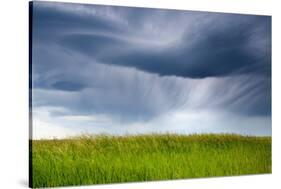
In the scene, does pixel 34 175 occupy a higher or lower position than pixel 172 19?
lower

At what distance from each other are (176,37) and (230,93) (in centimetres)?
111

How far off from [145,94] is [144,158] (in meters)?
0.82

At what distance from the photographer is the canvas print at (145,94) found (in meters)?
8.79

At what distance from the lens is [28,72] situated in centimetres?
882

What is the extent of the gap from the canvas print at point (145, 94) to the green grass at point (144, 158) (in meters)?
0.01

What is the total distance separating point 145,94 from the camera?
9312 millimetres

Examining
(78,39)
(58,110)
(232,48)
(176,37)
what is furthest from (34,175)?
(232,48)

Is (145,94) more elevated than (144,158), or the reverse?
(145,94)

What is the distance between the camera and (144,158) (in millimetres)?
9352

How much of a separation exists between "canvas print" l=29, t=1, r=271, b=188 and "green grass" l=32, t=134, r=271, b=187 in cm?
1

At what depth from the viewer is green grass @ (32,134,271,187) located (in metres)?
8.81

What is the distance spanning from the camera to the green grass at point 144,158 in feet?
28.9

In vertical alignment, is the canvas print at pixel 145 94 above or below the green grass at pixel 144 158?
above

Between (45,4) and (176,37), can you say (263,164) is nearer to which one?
(176,37)
